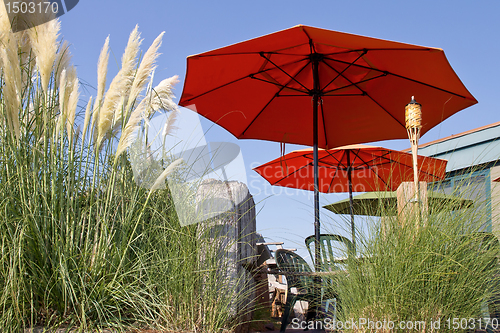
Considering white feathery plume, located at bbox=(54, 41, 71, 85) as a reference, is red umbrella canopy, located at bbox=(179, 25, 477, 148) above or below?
above

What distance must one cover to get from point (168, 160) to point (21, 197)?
2.63 ft

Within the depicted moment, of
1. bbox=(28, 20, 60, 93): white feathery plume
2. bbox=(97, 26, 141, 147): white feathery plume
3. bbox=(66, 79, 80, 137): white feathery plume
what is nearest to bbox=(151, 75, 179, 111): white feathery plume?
bbox=(97, 26, 141, 147): white feathery plume

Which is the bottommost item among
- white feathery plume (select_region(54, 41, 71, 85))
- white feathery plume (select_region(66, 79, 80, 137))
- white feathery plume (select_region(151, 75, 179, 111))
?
white feathery plume (select_region(66, 79, 80, 137))

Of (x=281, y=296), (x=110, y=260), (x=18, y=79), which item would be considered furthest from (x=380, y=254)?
(x=281, y=296)

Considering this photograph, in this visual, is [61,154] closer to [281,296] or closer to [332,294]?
[332,294]

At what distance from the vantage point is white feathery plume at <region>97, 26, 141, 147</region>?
1.86m

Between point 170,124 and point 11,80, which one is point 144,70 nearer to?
point 170,124

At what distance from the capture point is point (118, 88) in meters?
1.91

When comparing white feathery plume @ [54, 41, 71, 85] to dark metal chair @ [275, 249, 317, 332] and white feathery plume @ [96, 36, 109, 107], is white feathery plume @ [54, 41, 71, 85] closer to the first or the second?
white feathery plume @ [96, 36, 109, 107]

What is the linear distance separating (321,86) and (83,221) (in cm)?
293

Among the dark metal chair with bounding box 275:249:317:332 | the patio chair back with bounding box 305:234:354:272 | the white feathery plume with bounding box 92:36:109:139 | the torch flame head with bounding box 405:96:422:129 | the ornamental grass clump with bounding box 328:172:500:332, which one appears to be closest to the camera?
the ornamental grass clump with bounding box 328:172:500:332

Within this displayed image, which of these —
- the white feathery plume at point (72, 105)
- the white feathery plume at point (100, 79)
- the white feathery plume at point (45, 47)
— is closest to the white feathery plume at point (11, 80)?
the white feathery plume at point (45, 47)

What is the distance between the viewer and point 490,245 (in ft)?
5.83

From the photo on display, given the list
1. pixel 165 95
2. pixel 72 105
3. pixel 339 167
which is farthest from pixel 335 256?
pixel 339 167
